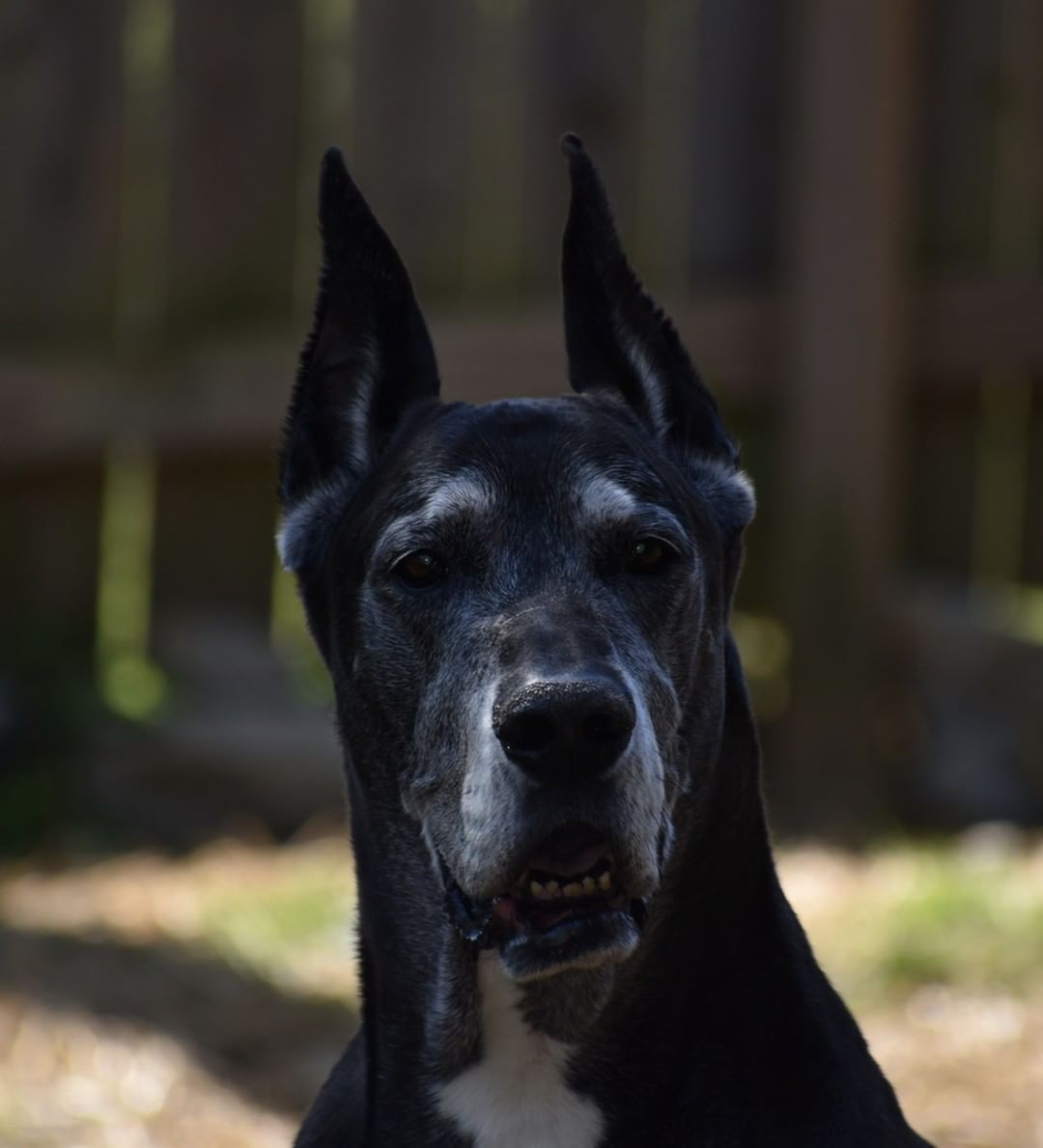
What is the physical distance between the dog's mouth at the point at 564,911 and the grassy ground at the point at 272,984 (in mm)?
1736

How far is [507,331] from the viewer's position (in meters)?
6.52

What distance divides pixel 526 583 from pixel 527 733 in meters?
0.39

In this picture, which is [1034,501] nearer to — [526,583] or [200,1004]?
[200,1004]

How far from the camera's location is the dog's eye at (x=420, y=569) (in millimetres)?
2986

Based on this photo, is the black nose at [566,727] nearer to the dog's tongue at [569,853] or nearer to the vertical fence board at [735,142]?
the dog's tongue at [569,853]

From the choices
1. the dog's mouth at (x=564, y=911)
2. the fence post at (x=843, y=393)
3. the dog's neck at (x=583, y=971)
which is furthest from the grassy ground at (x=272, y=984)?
the dog's mouth at (x=564, y=911)

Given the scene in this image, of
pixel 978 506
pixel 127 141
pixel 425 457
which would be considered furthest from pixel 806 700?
pixel 425 457

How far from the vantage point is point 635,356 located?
3.35 metres

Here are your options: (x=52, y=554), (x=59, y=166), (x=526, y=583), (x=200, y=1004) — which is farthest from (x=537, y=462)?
(x=59, y=166)

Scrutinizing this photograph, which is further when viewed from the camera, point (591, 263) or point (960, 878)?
point (960, 878)

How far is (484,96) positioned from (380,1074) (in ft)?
14.5

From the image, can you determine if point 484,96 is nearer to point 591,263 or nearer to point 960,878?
point 960,878

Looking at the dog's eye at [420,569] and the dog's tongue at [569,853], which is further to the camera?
the dog's eye at [420,569]

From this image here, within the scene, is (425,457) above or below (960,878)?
above
